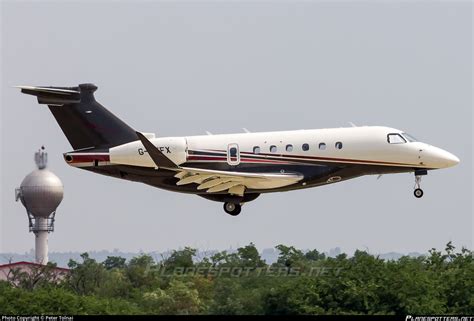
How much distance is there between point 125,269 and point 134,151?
480cm

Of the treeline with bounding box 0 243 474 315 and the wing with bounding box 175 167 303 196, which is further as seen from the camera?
the wing with bounding box 175 167 303 196

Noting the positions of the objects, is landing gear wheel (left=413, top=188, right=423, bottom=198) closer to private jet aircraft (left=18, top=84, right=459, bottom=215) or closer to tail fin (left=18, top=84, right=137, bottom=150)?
private jet aircraft (left=18, top=84, right=459, bottom=215)

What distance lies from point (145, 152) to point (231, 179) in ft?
12.2

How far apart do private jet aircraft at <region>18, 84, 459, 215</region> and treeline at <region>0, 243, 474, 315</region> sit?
8.84 ft

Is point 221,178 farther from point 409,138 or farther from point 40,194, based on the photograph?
point 40,194

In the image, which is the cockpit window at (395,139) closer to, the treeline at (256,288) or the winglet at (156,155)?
the treeline at (256,288)

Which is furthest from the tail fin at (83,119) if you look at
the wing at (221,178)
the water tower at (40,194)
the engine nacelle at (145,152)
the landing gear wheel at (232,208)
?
the water tower at (40,194)

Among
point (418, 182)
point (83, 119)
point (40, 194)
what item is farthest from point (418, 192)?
point (40, 194)

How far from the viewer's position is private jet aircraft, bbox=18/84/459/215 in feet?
178

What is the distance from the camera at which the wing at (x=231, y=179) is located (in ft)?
178

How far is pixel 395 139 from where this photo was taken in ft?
179

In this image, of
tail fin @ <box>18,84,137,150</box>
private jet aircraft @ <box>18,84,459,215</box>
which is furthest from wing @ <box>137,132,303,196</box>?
tail fin @ <box>18,84,137,150</box>

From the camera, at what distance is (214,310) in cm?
4853

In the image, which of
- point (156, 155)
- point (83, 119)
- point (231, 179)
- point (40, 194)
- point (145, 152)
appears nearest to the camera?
point (156, 155)
